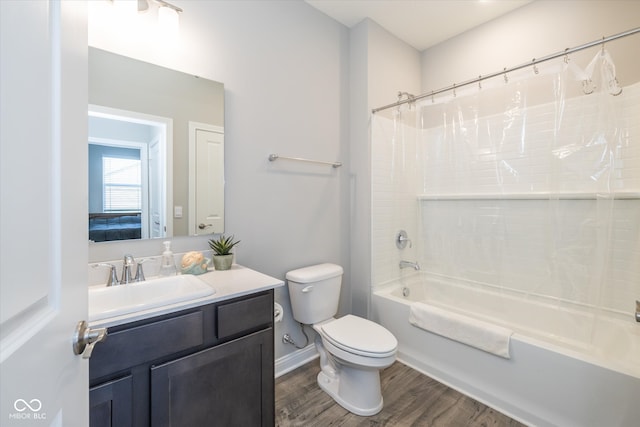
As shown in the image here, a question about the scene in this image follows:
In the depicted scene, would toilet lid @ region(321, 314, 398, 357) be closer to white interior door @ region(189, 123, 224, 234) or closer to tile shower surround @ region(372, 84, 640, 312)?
tile shower surround @ region(372, 84, 640, 312)

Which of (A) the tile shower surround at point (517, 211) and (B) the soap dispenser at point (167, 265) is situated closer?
(B) the soap dispenser at point (167, 265)

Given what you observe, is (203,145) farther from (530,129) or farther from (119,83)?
(530,129)

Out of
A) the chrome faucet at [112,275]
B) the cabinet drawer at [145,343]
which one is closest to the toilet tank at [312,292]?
the cabinet drawer at [145,343]

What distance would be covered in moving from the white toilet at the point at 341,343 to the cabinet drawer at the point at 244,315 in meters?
0.54

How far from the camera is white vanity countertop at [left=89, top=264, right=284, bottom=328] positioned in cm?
96

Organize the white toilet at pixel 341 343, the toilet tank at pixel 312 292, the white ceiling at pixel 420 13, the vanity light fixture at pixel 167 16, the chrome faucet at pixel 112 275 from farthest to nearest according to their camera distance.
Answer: the white ceiling at pixel 420 13
the toilet tank at pixel 312 292
the white toilet at pixel 341 343
the vanity light fixture at pixel 167 16
the chrome faucet at pixel 112 275

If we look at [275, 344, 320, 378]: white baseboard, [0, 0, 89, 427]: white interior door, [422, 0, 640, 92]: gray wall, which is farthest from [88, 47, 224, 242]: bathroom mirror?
[422, 0, 640, 92]: gray wall

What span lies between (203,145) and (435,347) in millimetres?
1987

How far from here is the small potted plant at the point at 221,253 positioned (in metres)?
1.58

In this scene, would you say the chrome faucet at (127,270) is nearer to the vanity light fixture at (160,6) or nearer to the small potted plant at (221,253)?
the small potted plant at (221,253)

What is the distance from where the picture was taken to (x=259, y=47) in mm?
1870

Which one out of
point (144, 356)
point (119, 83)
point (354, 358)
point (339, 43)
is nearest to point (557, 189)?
point (354, 358)

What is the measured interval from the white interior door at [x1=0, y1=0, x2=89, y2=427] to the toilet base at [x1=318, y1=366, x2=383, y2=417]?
1.38m

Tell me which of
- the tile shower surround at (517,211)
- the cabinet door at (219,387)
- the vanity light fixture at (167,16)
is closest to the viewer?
the cabinet door at (219,387)
